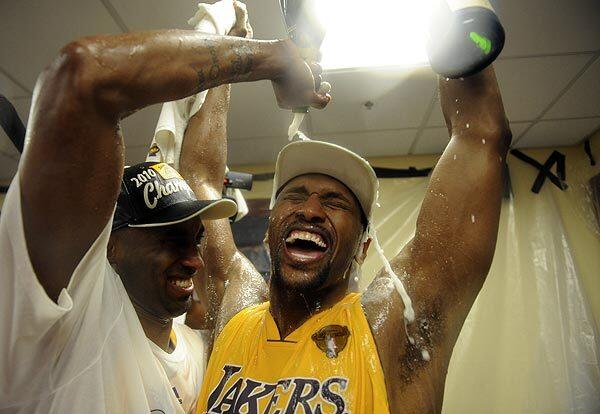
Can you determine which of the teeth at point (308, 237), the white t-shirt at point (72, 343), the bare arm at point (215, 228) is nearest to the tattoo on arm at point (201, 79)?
the white t-shirt at point (72, 343)

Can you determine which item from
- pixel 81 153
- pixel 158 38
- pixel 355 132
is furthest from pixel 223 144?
pixel 355 132

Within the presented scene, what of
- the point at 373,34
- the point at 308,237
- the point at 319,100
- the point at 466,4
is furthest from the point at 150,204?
the point at 373,34

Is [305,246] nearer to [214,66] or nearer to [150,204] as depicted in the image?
[150,204]

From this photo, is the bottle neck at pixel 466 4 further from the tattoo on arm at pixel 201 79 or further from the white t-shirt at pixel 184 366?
the white t-shirt at pixel 184 366

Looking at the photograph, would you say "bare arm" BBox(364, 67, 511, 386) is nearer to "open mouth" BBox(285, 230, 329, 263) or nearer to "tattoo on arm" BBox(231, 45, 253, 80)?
"open mouth" BBox(285, 230, 329, 263)

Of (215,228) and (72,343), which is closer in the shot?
(72,343)

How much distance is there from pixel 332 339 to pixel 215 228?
80cm

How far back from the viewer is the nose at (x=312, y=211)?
1.29 m

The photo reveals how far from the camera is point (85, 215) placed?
0.68m

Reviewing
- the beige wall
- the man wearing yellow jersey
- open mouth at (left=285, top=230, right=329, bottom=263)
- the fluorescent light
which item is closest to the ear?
the man wearing yellow jersey

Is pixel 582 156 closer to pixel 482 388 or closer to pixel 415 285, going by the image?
pixel 482 388

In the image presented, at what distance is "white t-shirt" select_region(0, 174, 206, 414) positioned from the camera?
659 mm

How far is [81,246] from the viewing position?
696 millimetres

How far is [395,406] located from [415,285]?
0.30m
